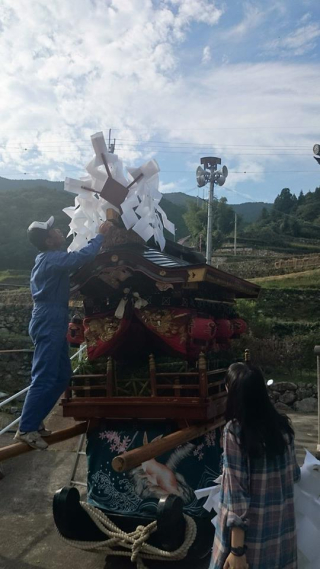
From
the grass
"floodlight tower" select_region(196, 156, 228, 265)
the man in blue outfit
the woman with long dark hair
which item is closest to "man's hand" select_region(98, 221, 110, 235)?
the man in blue outfit

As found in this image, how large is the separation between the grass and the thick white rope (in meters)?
22.6

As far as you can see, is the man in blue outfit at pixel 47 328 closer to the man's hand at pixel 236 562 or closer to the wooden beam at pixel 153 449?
the wooden beam at pixel 153 449

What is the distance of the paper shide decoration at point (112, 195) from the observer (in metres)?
4.96

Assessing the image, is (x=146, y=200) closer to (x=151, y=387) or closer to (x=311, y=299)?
(x=151, y=387)

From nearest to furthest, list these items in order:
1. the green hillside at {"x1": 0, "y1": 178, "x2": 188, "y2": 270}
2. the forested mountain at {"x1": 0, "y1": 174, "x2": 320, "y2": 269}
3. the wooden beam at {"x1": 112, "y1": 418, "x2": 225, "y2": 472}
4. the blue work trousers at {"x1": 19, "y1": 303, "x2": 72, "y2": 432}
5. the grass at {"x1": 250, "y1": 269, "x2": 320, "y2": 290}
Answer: the wooden beam at {"x1": 112, "y1": 418, "x2": 225, "y2": 472}
the blue work trousers at {"x1": 19, "y1": 303, "x2": 72, "y2": 432}
the grass at {"x1": 250, "y1": 269, "x2": 320, "y2": 290}
the forested mountain at {"x1": 0, "y1": 174, "x2": 320, "y2": 269}
the green hillside at {"x1": 0, "y1": 178, "x2": 188, "y2": 270}

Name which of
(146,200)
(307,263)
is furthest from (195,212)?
(146,200)

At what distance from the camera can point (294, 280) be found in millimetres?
28797

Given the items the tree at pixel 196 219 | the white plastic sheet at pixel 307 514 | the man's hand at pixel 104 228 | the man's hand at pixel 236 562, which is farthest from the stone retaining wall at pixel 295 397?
the tree at pixel 196 219

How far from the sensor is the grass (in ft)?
87.9

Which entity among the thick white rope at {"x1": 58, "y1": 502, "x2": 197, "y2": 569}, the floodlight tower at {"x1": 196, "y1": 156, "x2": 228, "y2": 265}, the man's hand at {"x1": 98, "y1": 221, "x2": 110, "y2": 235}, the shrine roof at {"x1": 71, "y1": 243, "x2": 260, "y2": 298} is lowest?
the thick white rope at {"x1": 58, "y1": 502, "x2": 197, "y2": 569}

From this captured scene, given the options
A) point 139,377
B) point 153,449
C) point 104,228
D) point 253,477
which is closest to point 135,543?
point 153,449

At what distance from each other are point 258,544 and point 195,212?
4793cm

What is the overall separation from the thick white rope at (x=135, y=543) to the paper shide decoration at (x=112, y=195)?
2.58 metres

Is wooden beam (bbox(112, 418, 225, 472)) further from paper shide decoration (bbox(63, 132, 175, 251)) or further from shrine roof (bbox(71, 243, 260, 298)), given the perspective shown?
paper shide decoration (bbox(63, 132, 175, 251))
